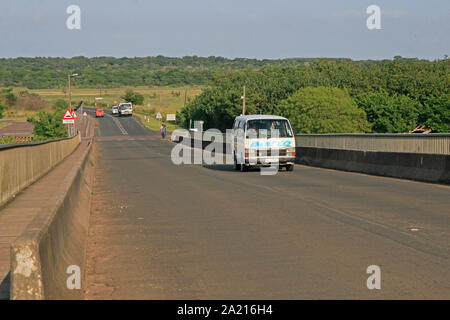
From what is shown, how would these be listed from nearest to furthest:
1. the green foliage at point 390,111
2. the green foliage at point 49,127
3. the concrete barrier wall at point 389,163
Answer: the concrete barrier wall at point 389,163 → the green foliage at point 49,127 → the green foliage at point 390,111

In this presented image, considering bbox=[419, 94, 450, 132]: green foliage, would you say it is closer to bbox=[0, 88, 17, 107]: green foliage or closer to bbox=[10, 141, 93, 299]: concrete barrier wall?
bbox=[10, 141, 93, 299]: concrete barrier wall

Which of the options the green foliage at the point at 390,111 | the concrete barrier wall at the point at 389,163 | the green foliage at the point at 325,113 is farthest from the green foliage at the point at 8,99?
the concrete barrier wall at the point at 389,163

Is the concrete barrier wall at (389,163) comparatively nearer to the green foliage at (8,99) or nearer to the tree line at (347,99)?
the tree line at (347,99)

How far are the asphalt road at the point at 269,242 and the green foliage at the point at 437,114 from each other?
258 feet

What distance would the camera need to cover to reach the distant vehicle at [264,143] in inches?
987

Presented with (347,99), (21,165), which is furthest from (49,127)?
(21,165)

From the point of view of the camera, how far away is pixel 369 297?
6.60m

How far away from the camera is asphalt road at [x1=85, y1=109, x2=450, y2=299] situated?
7.12m

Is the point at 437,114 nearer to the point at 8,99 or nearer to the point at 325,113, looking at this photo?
the point at 325,113

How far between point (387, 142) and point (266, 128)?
4502 mm

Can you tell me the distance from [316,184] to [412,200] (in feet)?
15.5

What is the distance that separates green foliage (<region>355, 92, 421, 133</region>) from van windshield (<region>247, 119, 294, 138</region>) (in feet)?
243

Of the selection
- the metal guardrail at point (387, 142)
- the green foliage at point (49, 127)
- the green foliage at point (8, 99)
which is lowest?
the green foliage at point (49, 127)

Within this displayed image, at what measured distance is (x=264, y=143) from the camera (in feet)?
82.8
